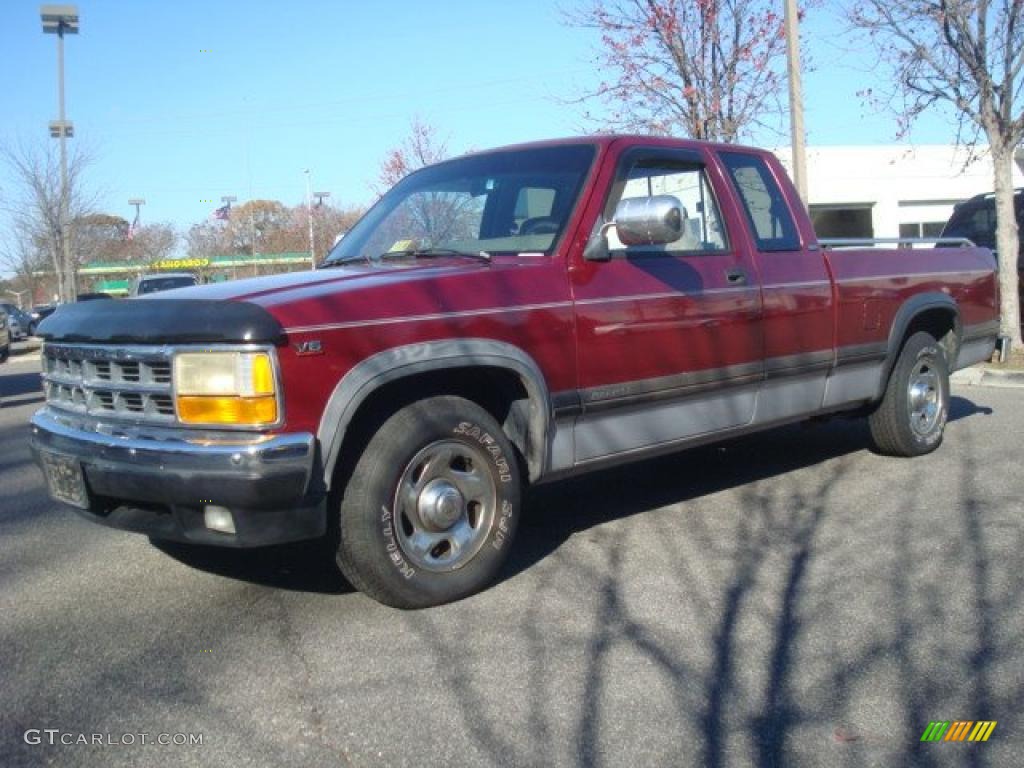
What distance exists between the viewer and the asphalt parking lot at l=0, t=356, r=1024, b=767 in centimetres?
293

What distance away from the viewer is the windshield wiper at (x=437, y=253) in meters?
4.50

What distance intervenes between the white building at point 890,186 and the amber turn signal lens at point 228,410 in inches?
1043

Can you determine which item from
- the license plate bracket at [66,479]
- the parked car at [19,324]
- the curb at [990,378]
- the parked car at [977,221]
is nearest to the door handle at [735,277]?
the license plate bracket at [66,479]

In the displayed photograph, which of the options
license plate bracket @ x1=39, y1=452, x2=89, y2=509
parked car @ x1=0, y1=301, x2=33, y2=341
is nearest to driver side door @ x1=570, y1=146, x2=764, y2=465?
license plate bracket @ x1=39, y1=452, x2=89, y2=509

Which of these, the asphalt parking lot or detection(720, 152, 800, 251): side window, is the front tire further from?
detection(720, 152, 800, 251): side window

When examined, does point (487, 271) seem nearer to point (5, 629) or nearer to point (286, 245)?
point (5, 629)

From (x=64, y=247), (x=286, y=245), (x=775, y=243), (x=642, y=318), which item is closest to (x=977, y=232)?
(x=775, y=243)

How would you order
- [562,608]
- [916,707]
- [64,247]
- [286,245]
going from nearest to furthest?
[916,707], [562,608], [64,247], [286,245]

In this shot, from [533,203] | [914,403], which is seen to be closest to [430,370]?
[533,203]

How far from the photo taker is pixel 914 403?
646 centimetres

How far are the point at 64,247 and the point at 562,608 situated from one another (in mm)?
28014

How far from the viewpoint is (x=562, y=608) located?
3.96 m

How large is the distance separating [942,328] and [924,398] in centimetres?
64

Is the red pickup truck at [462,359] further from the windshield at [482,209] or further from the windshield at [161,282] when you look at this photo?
the windshield at [161,282]
